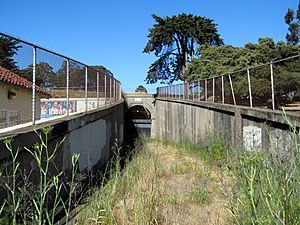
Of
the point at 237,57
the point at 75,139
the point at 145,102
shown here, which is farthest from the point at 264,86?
the point at 145,102

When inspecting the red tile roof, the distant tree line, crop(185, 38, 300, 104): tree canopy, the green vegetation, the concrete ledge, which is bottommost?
the green vegetation

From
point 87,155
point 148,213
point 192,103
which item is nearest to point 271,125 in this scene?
point 148,213

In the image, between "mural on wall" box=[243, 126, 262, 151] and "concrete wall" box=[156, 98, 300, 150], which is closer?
"concrete wall" box=[156, 98, 300, 150]

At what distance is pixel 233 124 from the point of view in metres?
10.7

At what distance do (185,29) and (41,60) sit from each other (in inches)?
1720

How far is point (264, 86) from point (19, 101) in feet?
19.1

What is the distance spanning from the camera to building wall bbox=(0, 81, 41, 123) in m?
5.28

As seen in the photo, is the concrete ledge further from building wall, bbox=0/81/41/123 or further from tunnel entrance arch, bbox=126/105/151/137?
tunnel entrance arch, bbox=126/105/151/137

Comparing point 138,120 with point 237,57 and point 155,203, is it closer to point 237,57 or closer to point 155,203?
point 237,57

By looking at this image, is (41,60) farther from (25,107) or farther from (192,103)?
(192,103)

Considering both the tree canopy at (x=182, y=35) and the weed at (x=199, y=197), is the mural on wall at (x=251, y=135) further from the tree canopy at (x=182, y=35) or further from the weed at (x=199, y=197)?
the tree canopy at (x=182, y=35)

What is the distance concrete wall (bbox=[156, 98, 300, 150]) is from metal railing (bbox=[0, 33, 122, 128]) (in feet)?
12.7

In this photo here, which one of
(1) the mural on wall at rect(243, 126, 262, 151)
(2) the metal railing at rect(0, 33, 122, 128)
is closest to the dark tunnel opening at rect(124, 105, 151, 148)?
(2) the metal railing at rect(0, 33, 122, 128)

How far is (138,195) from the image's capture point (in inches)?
228
